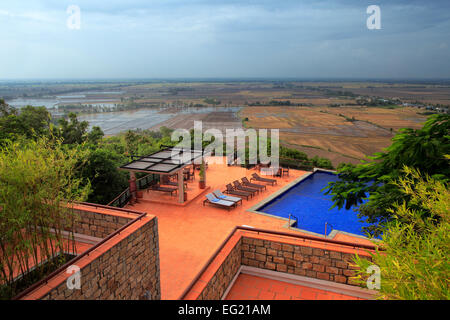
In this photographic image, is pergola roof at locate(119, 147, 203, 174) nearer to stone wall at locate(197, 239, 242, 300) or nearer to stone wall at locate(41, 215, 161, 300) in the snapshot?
stone wall at locate(41, 215, 161, 300)

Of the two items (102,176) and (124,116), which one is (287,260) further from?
(124,116)

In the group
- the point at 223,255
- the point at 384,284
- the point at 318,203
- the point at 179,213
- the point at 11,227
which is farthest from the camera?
the point at 318,203

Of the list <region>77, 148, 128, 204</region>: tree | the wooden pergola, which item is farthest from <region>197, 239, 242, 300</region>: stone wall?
<region>77, 148, 128, 204</region>: tree

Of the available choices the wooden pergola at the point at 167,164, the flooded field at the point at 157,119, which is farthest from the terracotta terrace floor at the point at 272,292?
the flooded field at the point at 157,119

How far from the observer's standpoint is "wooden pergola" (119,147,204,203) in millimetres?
11484

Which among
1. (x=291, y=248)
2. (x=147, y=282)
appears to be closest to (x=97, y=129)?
(x=147, y=282)

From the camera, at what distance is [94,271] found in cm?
530

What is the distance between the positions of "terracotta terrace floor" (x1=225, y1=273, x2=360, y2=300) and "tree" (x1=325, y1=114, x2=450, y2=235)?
1.95m

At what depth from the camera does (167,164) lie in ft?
40.0

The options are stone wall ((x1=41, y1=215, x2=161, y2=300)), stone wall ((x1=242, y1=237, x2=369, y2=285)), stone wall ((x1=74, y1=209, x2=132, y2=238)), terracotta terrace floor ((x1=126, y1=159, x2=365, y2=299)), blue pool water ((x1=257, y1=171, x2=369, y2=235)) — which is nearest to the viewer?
stone wall ((x1=41, y1=215, x2=161, y2=300))

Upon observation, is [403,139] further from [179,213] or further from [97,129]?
[97,129]

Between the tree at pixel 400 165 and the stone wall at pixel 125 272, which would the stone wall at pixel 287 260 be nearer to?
the tree at pixel 400 165
